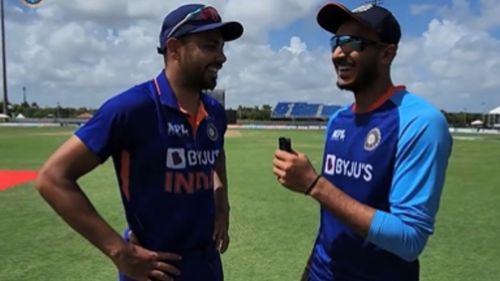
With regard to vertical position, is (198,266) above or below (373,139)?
below

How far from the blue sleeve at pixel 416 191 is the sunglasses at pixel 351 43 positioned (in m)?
0.46

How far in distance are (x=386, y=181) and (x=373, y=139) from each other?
193mm

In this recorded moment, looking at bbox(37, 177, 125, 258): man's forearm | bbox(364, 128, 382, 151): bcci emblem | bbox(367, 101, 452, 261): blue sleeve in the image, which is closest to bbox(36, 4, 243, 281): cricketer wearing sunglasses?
bbox(37, 177, 125, 258): man's forearm

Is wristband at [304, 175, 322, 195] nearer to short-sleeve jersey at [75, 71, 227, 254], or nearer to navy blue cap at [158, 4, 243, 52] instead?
short-sleeve jersey at [75, 71, 227, 254]

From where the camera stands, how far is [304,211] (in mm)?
9773

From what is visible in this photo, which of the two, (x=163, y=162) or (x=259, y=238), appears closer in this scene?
(x=163, y=162)

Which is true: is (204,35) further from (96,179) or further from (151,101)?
(96,179)

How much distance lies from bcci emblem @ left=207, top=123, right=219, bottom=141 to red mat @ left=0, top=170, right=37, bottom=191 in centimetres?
1081

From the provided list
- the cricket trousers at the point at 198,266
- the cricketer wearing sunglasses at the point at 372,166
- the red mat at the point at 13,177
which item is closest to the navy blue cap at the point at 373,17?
the cricketer wearing sunglasses at the point at 372,166

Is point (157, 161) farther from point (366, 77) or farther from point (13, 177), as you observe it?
point (13, 177)

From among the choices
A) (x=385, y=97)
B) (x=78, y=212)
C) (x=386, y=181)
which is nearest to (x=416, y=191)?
(x=386, y=181)

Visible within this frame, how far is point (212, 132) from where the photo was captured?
2.94 metres

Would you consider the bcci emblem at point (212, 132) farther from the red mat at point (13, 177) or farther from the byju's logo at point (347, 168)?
the red mat at point (13, 177)

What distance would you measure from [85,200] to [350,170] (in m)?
1.19
